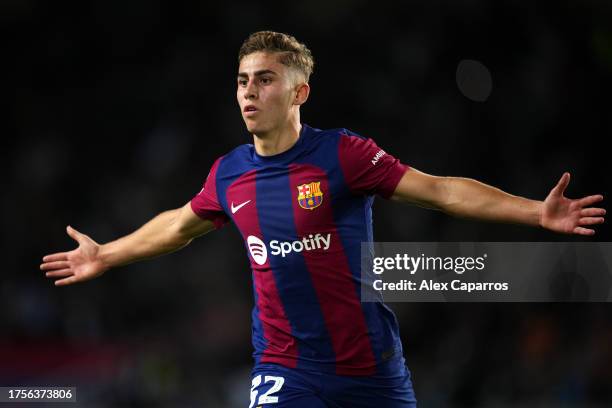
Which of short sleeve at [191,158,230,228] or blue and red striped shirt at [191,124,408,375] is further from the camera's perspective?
short sleeve at [191,158,230,228]

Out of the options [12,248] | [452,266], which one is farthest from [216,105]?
[452,266]

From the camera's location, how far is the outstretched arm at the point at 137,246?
193 inches

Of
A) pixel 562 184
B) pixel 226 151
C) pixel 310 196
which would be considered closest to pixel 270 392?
pixel 310 196

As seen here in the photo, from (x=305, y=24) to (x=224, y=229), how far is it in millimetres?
3144

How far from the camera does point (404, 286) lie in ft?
20.8

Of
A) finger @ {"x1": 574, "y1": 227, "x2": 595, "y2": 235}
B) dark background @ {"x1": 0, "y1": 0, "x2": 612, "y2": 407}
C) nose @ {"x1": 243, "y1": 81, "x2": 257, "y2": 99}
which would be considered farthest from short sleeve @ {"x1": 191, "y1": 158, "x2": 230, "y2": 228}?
dark background @ {"x1": 0, "y1": 0, "x2": 612, "y2": 407}

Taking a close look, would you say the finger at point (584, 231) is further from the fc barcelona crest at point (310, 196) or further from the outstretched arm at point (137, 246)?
the outstretched arm at point (137, 246)

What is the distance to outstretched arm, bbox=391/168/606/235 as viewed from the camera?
397 centimetres

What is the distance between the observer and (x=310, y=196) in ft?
14.1

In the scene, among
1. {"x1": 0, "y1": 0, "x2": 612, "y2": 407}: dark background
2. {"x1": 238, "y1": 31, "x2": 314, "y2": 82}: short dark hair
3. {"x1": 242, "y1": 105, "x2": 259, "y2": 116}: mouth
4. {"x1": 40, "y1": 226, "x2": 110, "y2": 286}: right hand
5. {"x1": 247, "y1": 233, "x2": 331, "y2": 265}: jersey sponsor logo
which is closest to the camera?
{"x1": 247, "y1": 233, "x2": 331, "y2": 265}: jersey sponsor logo

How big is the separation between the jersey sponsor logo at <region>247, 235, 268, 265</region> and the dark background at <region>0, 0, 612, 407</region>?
3860 millimetres

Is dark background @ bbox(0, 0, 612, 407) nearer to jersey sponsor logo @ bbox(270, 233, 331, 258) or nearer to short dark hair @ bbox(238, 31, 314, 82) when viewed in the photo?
jersey sponsor logo @ bbox(270, 233, 331, 258)

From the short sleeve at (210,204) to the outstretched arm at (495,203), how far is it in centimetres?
96

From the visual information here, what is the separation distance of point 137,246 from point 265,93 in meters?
1.19
